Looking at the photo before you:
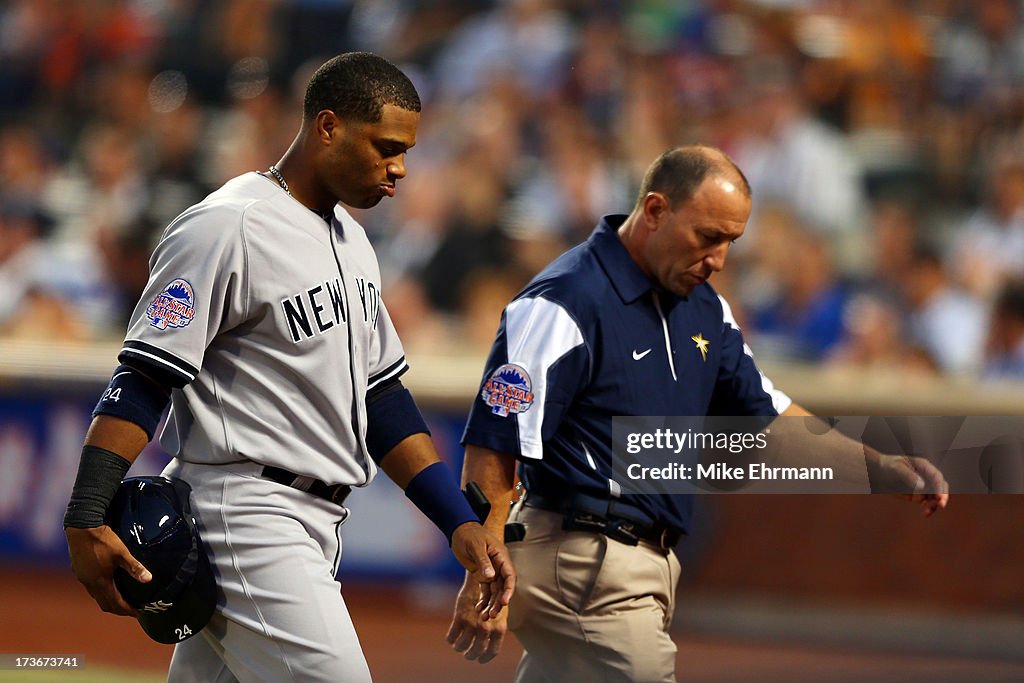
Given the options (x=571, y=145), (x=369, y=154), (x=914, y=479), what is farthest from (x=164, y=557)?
(x=571, y=145)

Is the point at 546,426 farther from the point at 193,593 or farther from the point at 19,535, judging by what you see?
the point at 19,535

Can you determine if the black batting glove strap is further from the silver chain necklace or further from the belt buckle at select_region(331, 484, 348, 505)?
the silver chain necklace

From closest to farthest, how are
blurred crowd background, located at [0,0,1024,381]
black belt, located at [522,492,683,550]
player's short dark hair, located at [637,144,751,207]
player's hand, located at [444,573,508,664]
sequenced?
player's hand, located at [444,573,508,664] → black belt, located at [522,492,683,550] → player's short dark hair, located at [637,144,751,207] → blurred crowd background, located at [0,0,1024,381]

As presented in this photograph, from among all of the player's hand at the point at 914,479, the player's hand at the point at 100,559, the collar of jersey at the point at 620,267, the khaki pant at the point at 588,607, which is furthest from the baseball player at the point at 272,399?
the player's hand at the point at 914,479

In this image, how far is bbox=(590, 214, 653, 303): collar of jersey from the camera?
159 inches

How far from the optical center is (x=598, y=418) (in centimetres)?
391

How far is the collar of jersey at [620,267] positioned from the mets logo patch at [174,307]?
4.63 feet

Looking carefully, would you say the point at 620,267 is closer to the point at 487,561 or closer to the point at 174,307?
the point at 487,561

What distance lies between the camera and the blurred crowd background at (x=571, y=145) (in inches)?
355

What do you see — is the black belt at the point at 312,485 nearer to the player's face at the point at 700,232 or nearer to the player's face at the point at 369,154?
the player's face at the point at 369,154

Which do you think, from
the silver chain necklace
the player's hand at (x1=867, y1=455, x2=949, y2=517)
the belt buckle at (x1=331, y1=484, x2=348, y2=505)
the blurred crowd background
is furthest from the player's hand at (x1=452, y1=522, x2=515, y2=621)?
the blurred crowd background

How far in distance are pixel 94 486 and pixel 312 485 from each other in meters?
0.54

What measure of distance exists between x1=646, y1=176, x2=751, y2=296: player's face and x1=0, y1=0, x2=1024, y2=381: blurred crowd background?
4.90 m

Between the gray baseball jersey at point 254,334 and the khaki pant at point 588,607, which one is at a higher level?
the gray baseball jersey at point 254,334
